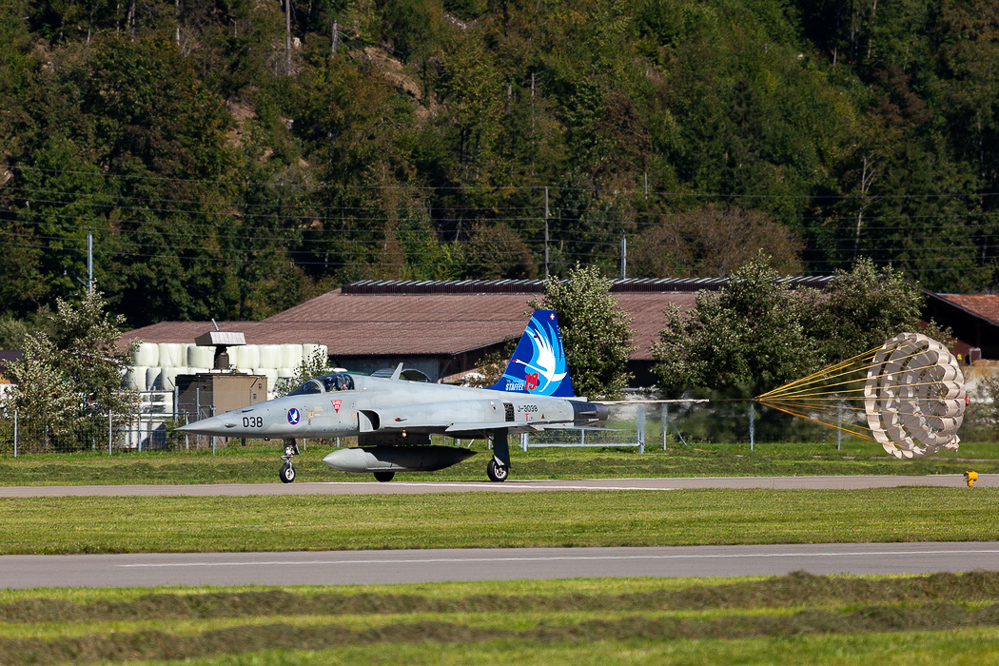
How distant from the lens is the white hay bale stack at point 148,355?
166 ft

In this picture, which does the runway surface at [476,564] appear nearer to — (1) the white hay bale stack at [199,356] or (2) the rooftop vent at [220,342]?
(2) the rooftop vent at [220,342]

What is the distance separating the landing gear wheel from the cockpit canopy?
353 centimetres

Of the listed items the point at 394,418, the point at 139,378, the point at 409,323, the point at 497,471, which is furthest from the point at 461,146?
the point at 394,418

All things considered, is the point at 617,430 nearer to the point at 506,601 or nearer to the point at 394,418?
the point at 394,418

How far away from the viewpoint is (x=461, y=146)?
12700 cm

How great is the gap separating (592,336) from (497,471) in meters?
19.6

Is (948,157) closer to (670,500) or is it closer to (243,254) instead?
(243,254)

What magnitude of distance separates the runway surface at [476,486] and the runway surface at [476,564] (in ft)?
34.1

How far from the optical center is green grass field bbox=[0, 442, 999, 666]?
1055 centimetres

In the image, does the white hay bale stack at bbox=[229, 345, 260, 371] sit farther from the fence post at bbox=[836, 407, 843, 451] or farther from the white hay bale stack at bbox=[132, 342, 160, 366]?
the fence post at bbox=[836, 407, 843, 451]

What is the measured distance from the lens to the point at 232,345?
49.6m

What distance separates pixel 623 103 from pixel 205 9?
39.0 meters

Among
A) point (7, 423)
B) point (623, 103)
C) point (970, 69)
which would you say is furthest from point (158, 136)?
point (970, 69)

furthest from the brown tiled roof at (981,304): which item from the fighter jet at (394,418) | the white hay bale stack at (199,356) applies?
the fighter jet at (394,418)
